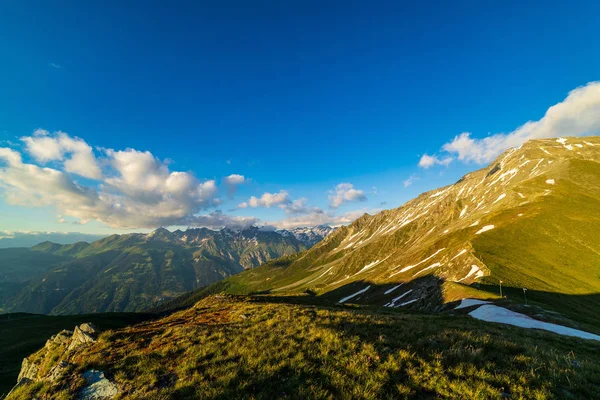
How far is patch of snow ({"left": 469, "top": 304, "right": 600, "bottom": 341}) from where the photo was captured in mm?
31297

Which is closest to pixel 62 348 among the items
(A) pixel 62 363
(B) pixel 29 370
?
(B) pixel 29 370

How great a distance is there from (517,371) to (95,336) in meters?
26.9

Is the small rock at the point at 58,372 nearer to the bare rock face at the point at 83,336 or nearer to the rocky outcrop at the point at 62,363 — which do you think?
the rocky outcrop at the point at 62,363

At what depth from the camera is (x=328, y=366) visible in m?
11.5

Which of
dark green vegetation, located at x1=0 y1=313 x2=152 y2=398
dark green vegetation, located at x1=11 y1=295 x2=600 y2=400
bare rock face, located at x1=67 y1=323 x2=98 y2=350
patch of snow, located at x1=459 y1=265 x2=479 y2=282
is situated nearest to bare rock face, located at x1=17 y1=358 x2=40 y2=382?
bare rock face, located at x1=67 y1=323 x2=98 y2=350

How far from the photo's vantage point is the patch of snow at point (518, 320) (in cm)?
3130

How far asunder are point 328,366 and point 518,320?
40334mm

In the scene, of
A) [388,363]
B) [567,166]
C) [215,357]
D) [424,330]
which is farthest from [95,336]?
[567,166]

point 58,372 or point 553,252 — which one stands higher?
point 58,372

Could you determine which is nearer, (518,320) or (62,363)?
(62,363)

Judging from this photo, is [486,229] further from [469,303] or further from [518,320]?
[518,320]

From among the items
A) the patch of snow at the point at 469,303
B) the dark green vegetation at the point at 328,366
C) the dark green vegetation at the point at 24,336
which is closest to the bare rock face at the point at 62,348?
the dark green vegetation at the point at 328,366

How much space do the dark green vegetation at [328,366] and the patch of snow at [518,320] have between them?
20.3 metres

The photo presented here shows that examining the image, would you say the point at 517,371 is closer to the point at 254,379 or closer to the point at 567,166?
the point at 254,379
